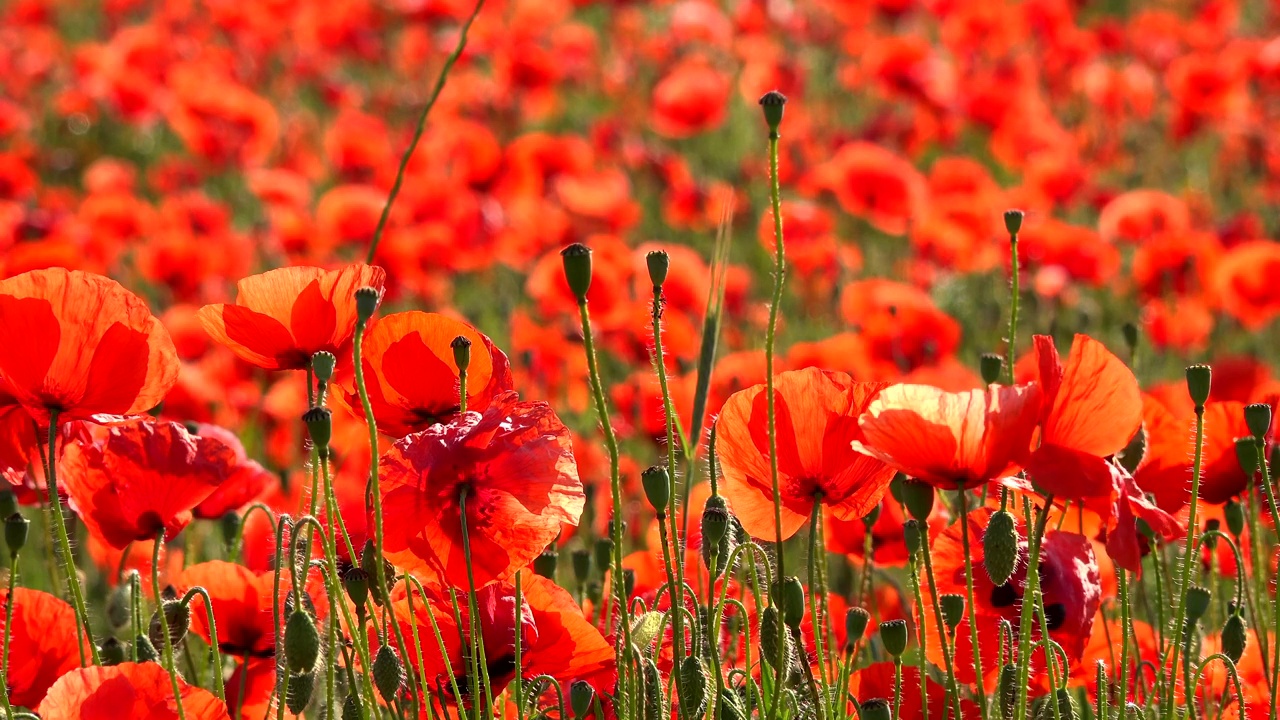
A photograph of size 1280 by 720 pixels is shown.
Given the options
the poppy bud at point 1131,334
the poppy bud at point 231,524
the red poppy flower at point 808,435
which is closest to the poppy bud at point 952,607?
the red poppy flower at point 808,435

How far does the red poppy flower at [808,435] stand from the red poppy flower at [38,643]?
0.70 metres

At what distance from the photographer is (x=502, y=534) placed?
1476 mm

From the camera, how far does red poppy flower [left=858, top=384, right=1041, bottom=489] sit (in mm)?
1380

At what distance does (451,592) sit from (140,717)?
1.03 ft

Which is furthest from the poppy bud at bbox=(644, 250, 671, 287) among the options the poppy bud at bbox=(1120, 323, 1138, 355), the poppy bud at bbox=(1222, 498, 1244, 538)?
the poppy bud at bbox=(1120, 323, 1138, 355)

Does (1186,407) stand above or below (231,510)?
above

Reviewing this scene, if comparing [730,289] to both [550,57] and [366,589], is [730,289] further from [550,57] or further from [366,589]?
[366,589]

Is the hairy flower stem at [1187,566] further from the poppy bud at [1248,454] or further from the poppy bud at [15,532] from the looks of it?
the poppy bud at [15,532]

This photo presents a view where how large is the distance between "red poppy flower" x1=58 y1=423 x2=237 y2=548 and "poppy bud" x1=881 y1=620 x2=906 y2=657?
2.34ft

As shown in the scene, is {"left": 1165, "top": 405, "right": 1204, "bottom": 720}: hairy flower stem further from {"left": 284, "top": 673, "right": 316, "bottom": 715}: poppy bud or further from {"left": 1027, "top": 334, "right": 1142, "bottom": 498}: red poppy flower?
{"left": 284, "top": 673, "right": 316, "bottom": 715}: poppy bud

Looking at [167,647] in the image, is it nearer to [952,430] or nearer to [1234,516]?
[952,430]

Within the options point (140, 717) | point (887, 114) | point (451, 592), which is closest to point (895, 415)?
point (451, 592)

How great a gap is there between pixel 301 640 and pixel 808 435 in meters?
0.51

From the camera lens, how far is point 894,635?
1482mm
